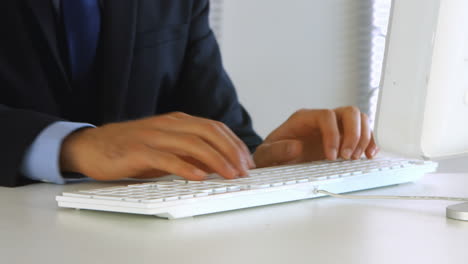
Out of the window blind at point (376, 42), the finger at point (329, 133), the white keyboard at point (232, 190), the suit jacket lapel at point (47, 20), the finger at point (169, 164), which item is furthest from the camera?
the window blind at point (376, 42)

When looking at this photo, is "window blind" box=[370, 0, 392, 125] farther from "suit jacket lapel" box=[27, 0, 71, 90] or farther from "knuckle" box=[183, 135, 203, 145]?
"knuckle" box=[183, 135, 203, 145]

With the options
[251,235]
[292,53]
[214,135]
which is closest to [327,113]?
[214,135]

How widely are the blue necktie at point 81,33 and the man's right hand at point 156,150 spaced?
43 centimetres

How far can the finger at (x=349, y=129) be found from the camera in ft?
3.08

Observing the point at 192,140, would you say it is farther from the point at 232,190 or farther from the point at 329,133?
the point at 329,133

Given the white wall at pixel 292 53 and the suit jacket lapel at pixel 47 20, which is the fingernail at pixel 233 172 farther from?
the white wall at pixel 292 53

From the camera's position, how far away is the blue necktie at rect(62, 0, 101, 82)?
1.23 metres

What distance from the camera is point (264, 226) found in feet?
Result: 1.79

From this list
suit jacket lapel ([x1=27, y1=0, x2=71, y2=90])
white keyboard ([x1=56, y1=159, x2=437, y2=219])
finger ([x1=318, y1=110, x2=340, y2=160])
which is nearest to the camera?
white keyboard ([x1=56, y1=159, x2=437, y2=219])

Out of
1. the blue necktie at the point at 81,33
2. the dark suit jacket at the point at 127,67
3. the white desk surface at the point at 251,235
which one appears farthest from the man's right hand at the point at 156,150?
the blue necktie at the point at 81,33

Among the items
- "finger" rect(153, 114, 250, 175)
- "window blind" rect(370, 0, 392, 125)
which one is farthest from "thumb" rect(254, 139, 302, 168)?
"window blind" rect(370, 0, 392, 125)

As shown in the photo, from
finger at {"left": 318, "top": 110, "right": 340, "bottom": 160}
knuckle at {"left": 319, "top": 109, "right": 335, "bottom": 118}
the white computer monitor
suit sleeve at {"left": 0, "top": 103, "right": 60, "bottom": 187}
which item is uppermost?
the white computer monitor

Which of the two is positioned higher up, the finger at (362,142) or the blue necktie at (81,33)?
the blue necktie at (81,33)

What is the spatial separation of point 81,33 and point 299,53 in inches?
65.0
